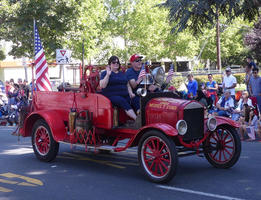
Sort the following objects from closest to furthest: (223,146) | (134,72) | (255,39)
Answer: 1. (223,146)
2. (134,72)
3. (255,39)

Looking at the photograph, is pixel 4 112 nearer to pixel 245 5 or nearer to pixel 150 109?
pixel 245 5

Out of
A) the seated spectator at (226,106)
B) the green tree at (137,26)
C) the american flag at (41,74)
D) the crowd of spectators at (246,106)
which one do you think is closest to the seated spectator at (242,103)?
the crowd of spectators at (246,106)

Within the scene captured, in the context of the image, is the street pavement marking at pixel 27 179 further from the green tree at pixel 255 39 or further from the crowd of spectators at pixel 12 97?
the green tree at pixel 255 39

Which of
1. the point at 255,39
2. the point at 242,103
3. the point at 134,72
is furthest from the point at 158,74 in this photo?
the point at 255,39

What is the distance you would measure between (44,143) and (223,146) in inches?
143

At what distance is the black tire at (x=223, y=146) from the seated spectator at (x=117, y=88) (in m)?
1.46

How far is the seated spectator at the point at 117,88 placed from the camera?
7.53 metres

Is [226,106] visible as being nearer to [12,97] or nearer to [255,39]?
[12,97]

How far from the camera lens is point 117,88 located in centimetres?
776

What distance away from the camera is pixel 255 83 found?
1230 cm

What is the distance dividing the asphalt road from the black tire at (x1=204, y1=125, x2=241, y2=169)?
160mm

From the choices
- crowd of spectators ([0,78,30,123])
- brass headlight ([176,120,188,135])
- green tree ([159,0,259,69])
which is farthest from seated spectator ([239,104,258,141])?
crowd of spectators ([0,78,30,123])

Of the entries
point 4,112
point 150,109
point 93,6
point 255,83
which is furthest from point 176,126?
point 93,6

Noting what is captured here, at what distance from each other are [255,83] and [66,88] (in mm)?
6170
